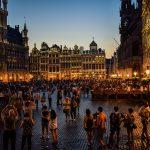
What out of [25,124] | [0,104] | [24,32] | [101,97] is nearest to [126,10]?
[24,32]

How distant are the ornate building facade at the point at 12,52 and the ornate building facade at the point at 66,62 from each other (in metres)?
18.2

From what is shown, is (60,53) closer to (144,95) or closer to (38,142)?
(144,95)

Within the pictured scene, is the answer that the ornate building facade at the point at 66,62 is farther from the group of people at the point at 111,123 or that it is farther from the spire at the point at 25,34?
the group of people at the point at 111,123

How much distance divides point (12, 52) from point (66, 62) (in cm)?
5117

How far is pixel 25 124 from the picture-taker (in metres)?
17.0

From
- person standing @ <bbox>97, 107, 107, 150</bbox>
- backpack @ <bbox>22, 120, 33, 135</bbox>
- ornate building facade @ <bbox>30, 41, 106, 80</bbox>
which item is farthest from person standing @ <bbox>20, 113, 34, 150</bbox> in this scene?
ornate building facade @ <bbox>30, 41, 106, 80</bbox>

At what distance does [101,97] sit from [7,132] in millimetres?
33319

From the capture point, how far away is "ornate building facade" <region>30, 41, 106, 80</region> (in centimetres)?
18538

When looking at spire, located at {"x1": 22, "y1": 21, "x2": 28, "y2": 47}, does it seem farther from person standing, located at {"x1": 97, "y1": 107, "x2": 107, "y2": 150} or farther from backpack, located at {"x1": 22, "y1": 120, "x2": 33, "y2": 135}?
person standing, located at {"x1": 97, "y1": 107, "x2": 107, "y2": 150}

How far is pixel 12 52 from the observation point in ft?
458

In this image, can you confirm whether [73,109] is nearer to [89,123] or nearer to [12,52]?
[89,123]

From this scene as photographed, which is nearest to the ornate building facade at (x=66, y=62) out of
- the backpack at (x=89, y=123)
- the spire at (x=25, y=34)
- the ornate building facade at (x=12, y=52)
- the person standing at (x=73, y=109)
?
the spire at (x=25, y=34)

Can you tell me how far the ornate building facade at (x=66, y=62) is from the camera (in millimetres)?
185375

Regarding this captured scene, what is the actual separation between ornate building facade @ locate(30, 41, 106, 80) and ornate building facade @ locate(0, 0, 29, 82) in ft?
59.8
